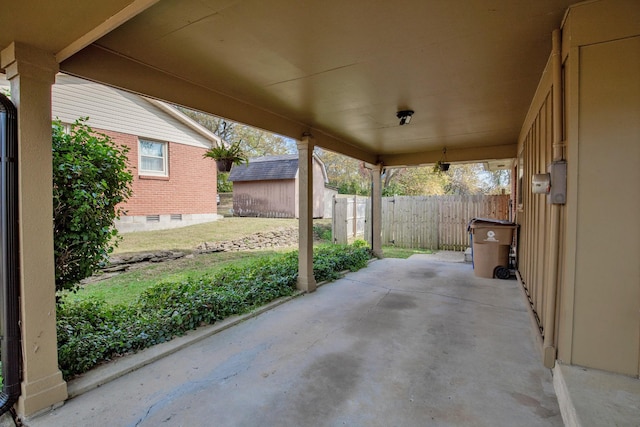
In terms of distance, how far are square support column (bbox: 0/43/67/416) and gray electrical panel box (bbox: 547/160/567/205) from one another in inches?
139

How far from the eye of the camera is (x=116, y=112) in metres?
8.65

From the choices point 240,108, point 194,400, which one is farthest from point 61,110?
point 194,400

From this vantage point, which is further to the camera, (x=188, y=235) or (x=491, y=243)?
(x=188, y=235)

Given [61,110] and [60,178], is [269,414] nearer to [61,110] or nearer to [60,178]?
[60,178]

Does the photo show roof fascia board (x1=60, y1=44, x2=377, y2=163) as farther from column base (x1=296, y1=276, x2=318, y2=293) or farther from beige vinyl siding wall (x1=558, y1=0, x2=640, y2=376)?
beige vinyl siding wall (x1=558, y1=0, x2=640, y2=376)

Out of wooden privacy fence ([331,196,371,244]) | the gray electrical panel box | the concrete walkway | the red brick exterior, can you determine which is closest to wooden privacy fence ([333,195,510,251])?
wooden privacy fence ([331,196,371,244])

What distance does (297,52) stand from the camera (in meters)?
2.61

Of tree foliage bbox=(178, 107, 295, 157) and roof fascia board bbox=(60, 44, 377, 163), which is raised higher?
tree foliage bbox=(178, 107, 295, 157)

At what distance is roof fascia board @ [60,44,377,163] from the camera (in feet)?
8.13

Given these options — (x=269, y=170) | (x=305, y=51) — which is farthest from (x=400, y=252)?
(x=269, y=170)

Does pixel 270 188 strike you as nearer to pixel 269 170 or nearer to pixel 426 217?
pixel 269 170

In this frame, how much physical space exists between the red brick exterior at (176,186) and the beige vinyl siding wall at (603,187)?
30.6 ft

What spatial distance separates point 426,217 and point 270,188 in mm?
9100

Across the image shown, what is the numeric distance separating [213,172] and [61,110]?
456 cm
